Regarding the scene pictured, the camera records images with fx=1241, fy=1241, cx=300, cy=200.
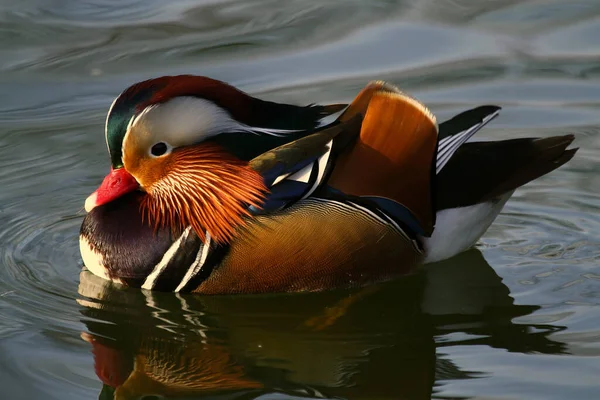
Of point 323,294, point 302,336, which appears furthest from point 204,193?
point 302,336

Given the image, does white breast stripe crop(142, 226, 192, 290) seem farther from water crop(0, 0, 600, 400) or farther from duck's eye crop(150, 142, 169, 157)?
duck's eye crop(150, 142, 169, 157)

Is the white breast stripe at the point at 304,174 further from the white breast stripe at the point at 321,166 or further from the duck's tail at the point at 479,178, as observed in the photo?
the duck's tail at the point at 479,178

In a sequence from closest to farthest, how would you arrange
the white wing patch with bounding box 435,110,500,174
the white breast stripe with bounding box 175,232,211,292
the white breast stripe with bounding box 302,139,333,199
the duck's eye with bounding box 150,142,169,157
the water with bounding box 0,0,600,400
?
the water with bounding box 0,0,600,400, the white breast stripe with bounding box 302,139,333,199, the white breast stripe with bounding box 175,232,211,292, the duck's eye with bounding box 150,142,169,157, the white wing patch with bounding box 435,110,500,174

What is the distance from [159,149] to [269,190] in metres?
Result: 0.59

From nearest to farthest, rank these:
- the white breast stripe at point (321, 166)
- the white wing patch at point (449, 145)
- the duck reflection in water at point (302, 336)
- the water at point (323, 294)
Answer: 1. the duck reflection in water at point (302, 336)
2. the water at point (323, 294)
3. the white breast stripe at point (321, 166)
4. the white wing patch at point (449, 145)

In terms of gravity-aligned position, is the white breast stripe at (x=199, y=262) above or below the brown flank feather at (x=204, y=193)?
→ below

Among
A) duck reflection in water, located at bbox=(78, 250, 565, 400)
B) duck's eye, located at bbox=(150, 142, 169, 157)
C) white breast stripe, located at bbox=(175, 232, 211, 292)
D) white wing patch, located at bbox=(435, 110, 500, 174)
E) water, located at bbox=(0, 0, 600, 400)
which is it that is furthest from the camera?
white wing patch, located at bbox=(435, 110, 500, 174)

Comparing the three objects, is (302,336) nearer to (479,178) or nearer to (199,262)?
(199,262)

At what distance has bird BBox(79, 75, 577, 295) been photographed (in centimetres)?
550

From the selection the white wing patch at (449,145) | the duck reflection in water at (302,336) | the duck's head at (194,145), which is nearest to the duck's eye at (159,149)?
the duck's head at (194,145)

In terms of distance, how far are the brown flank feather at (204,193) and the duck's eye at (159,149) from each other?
6cm

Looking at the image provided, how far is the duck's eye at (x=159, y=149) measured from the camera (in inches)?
224

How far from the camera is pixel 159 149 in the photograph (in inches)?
225

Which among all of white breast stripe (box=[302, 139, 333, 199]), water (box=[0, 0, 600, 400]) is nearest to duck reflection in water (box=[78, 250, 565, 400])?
water (box=[0, 0, 600, 400])
